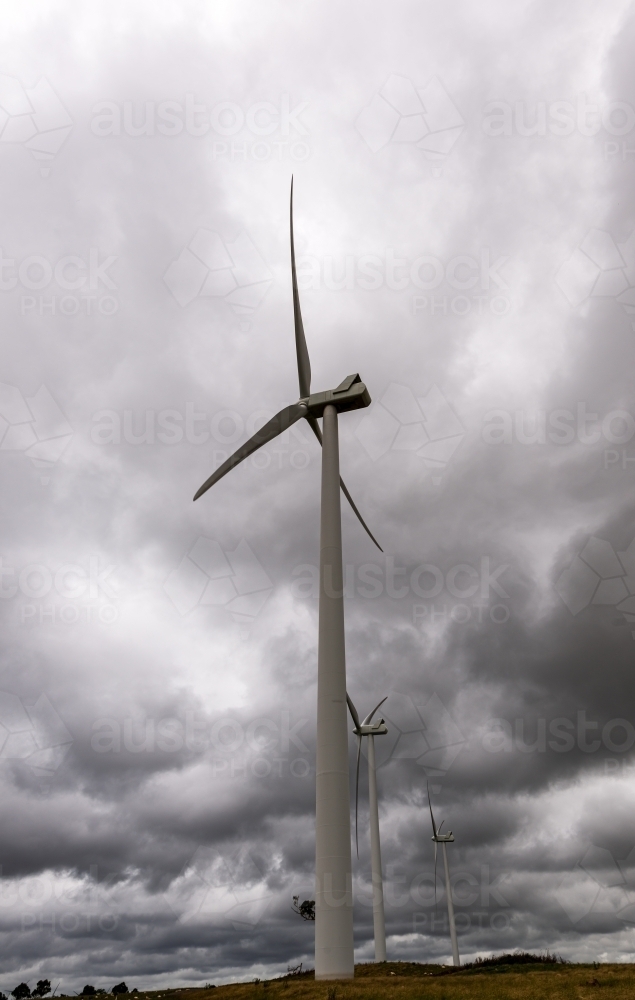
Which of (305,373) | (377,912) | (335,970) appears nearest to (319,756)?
(335,970)

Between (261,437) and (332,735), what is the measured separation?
18936 mm

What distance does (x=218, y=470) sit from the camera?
44219 mm

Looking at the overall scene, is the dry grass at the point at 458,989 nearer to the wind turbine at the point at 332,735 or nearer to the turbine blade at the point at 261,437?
the wind turbine at the point at 332,735

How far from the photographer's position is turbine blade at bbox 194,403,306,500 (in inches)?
1710

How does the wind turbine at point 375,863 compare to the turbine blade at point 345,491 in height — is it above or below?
below

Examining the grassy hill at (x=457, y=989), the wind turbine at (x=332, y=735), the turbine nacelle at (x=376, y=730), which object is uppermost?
the turbine nacelle at (x=376, y=730)

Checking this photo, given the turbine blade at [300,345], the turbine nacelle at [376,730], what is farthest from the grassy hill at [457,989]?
the turbine nacelle at [376,730]

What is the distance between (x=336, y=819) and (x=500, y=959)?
117 ft

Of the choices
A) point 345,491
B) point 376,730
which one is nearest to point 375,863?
point 376,730

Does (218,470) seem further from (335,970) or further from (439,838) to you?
(439,838)

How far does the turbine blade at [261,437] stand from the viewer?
143 ft

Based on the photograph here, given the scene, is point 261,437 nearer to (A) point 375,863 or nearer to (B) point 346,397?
(B) point 346,397

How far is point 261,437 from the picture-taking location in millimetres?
44000

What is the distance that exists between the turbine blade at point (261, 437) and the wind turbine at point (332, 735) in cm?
26
